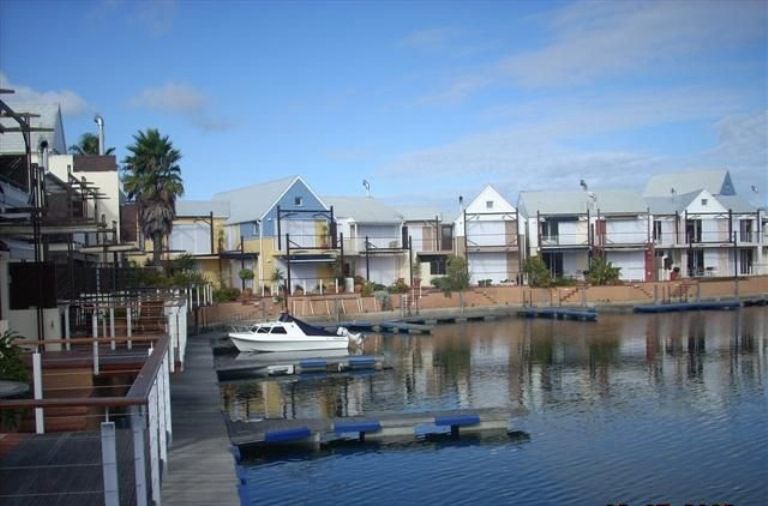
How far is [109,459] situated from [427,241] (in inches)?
2696

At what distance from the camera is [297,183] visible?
224ft

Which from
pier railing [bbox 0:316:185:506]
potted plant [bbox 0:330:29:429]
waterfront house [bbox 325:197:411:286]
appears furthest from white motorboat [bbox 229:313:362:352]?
waterfront house [bbox 325:197:411:286]

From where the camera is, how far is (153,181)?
2069 inches

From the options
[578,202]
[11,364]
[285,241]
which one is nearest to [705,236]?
[578,202]

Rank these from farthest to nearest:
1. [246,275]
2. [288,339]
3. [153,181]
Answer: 1. [246,275]
2. [153,181]
3. [288,339]

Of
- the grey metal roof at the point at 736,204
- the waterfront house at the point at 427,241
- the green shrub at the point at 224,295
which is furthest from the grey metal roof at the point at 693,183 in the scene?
the green shrub at the point at 224,295

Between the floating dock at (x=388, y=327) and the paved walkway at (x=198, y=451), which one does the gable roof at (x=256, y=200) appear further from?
the paved walkway at (x=198, y=451)

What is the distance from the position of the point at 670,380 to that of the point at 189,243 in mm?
41896

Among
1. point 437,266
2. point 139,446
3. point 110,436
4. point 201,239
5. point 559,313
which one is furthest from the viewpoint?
point 437,266

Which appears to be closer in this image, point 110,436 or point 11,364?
point 110,436

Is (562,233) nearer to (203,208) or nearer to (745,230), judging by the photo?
(745,230)

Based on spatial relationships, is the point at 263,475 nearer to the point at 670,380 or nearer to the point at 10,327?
the point at 10,327

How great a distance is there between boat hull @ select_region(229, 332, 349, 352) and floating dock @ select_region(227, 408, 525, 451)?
1709 cm

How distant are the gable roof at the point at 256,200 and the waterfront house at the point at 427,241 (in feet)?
31.3
